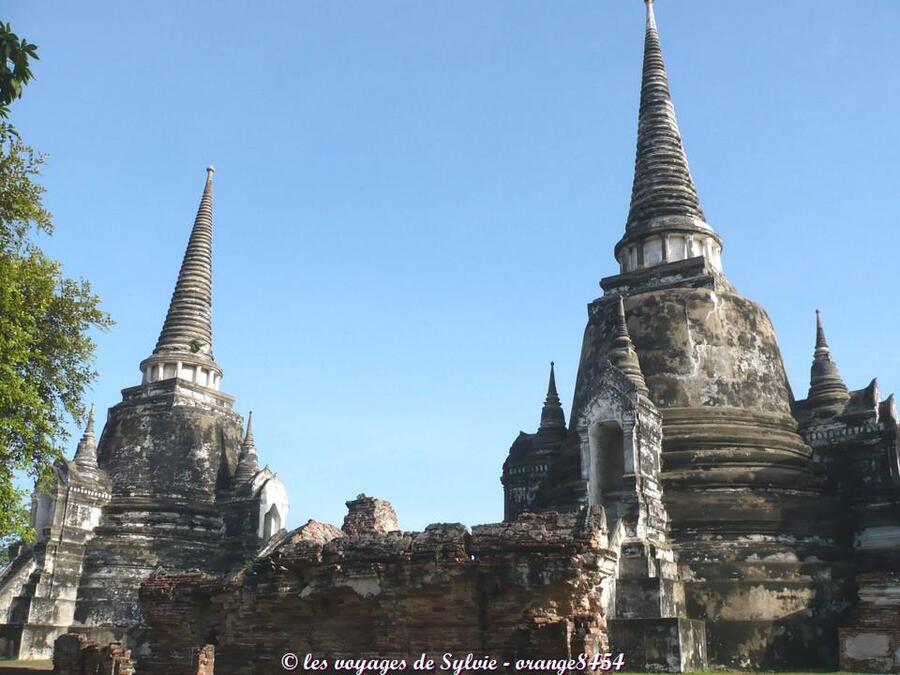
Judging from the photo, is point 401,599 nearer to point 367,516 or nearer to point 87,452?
point 367,516

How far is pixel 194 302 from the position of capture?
3312 centimetres

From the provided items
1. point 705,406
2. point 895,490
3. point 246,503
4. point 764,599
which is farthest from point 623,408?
point 246,503

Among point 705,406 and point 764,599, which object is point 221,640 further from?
point 705,406

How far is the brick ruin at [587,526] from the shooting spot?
10.9 meters

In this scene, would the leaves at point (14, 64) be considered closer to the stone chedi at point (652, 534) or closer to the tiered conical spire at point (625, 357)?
the stone chedi at point (652, 534)

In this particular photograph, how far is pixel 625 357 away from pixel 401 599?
36.7ft

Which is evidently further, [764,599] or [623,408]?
[623,408]

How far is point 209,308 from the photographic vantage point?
33.6 metres

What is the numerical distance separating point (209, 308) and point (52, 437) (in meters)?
18.1

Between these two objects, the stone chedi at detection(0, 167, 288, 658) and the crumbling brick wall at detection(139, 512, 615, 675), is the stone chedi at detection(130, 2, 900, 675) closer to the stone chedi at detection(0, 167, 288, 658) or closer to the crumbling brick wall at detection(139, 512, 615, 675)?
the crumbling brick wall at detection(139, 512, 615, 675)

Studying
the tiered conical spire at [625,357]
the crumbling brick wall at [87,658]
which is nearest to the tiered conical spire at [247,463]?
the tiered conical spire at [625,357]

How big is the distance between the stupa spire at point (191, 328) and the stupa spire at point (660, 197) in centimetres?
1475

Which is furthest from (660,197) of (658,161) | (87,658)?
(87,658)

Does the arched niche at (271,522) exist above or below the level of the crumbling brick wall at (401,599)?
above
